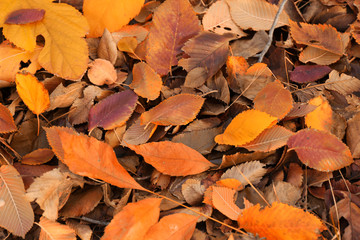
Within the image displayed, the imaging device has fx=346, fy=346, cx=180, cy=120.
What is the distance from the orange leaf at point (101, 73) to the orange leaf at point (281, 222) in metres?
0.44

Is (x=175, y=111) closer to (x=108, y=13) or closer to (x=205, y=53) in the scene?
(x=205, y=53)

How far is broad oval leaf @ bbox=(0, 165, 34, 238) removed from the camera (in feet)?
2.23

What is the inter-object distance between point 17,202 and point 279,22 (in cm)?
77

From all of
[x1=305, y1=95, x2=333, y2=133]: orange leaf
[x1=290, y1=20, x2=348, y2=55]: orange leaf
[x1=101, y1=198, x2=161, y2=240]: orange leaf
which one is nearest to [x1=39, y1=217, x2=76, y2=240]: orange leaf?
[x1=101, y1=198, x2=161, y2=240]: orange leaf

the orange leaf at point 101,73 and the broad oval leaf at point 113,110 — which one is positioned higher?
the orange leaf at point 101,73

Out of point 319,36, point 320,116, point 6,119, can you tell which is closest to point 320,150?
point 320,116

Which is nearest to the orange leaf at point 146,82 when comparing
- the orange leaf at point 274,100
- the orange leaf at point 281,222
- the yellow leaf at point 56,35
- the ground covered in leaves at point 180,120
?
the ground covered in leaves at point 180,120

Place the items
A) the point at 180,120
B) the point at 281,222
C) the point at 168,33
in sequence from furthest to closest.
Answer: the point at 168,33, the point at 180,120, the point at 281,222

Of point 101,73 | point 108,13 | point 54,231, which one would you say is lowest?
point 54,231

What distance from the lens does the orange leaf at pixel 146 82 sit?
31.5 inches

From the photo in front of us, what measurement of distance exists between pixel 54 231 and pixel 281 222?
447mm

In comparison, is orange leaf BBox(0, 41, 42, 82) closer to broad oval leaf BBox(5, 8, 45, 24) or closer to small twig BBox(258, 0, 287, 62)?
broad oval leaf BBox(5, 8, 45, 24)

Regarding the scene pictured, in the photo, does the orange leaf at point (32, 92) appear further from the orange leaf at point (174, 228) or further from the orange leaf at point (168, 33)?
the orange leaf at point (174, 228)

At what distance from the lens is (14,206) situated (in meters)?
0.69
